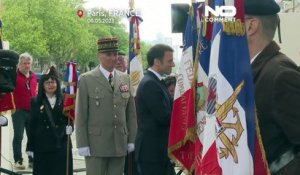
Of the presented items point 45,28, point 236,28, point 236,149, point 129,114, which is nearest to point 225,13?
point 236,28

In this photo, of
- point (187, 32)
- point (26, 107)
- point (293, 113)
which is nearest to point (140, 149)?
point (187, 32)

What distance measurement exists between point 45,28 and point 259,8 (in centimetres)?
4137

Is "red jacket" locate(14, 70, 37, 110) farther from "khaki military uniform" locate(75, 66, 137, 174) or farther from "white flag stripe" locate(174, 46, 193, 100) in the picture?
"white flag stripe" locate(174, 46, 193, 100)

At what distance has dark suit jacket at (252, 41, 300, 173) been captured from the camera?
113 inches

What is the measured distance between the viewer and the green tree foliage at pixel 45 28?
3996 cm

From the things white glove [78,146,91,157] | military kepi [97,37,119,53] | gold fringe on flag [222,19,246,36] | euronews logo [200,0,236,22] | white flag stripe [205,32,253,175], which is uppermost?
euronews logo [200,0,236,22]

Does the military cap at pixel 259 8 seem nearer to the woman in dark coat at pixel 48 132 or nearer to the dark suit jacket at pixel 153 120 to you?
the dark suit jacket at pixel 153 120

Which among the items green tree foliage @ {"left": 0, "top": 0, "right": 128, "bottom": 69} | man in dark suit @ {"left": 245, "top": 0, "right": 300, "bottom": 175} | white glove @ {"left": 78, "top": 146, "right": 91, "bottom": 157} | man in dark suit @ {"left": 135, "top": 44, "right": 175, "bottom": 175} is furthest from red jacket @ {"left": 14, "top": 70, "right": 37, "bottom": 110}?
green tree foliage @ {"left": 0, "top": 0, "right": 128, "bottom": 69}

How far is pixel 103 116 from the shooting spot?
19.8 feet

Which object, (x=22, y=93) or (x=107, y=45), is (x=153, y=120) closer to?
(x=107, y=45)

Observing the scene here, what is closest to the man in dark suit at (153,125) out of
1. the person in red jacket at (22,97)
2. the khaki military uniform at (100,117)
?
the khaki military uniform at (100,117)

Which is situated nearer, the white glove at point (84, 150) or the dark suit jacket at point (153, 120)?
the dark suit jacket at point (153, 120)

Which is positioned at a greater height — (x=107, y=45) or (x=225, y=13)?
(x=225, y=13)

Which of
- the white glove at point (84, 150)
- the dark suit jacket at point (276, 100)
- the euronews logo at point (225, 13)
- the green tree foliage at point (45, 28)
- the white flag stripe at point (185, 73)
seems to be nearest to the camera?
the dark suit jacket at point (276, 100)
